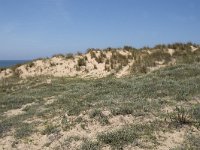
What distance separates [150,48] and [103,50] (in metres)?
3.74

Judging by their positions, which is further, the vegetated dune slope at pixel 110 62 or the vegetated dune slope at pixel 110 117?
the vegetated dune slope at pixel 110 62

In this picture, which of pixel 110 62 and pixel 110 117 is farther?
pixel 110 62

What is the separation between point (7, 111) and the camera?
48.4ft

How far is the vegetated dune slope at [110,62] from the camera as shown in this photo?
23781mm

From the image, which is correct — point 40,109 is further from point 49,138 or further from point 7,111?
point 49,138

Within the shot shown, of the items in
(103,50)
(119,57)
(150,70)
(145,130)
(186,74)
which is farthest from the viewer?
(103,50)

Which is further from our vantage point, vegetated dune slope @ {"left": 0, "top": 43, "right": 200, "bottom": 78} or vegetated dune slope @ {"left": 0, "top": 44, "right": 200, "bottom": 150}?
vegetated dune slope @ {"left": 0, "top": 43, "right": 200, "bottom": 78}

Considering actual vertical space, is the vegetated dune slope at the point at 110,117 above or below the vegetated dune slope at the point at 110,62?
below

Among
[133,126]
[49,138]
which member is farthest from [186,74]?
[49,138]

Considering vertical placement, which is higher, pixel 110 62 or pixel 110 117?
pixel 110 62

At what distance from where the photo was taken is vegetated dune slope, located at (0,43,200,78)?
23.8 m

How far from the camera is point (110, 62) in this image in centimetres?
2581

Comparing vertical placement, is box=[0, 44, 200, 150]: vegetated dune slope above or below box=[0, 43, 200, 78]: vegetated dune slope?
below

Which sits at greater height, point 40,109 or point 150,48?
point 150,48
